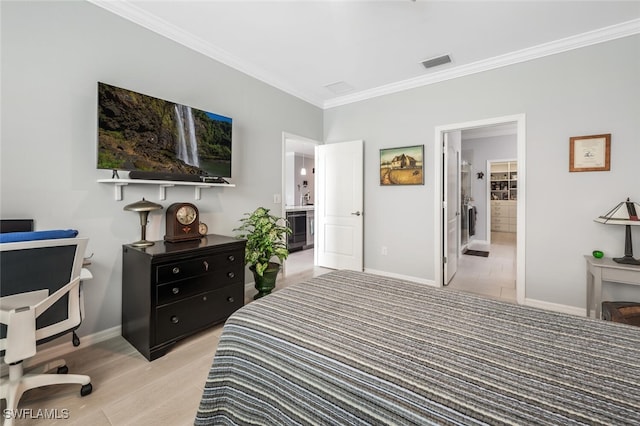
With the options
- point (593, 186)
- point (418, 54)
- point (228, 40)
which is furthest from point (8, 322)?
point (593, 186)

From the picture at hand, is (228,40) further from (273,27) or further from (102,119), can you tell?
(102,119)

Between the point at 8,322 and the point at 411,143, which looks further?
the point at 411,143

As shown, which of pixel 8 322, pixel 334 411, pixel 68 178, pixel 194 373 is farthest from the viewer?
pixel 68 178

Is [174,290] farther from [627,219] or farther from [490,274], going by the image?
[490,274]

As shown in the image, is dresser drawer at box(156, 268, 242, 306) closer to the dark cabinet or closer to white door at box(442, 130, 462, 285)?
white door at box(442, 130, 462, 285)

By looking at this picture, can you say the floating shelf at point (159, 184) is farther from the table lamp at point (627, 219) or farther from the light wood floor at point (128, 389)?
the table lamp at point (627, 219)

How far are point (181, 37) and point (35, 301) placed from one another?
2548mm

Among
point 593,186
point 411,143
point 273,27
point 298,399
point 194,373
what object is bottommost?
point 194,373

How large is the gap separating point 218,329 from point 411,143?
10.8 feet

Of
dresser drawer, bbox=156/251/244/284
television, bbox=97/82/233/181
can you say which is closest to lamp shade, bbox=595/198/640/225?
dresser drawer, bbox=156/251/244/284

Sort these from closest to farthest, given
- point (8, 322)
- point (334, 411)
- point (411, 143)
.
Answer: point (334, 411)
point (8, 322)
point (411, 143)

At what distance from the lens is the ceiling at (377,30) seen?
7.59 ft

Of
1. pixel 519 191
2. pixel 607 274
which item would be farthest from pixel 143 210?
pixel 607 274

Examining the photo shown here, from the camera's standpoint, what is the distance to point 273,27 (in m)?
2.60
